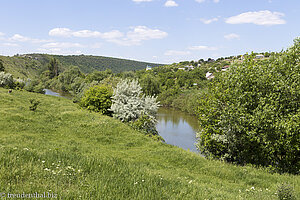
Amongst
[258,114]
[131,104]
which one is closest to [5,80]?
[131,104]

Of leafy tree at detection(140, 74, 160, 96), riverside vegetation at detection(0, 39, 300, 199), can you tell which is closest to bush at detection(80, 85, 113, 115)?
riverside vegetation at detection(0, 39, 300, 199)

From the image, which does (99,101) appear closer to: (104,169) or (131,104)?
(131,104)

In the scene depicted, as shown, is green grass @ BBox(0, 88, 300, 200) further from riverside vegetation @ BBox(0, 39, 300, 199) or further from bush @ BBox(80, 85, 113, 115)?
bush @ BBox(80, 85, 113, 115)

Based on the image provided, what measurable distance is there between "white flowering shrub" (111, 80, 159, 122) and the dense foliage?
896 centimetres

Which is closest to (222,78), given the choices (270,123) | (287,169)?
(270,123)

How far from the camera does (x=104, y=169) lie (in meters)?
5.41

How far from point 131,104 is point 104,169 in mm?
18606

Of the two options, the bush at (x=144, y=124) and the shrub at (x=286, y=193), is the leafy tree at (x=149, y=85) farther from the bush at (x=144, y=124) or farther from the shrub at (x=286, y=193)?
the shrub at (x=286, y=193)

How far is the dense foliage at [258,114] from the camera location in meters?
12.0

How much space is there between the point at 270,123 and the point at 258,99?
1663mm

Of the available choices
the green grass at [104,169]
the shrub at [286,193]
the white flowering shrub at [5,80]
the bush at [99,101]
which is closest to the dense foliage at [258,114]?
the green grass at [104,169]

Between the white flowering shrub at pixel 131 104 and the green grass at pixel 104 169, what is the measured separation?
8.89 feet

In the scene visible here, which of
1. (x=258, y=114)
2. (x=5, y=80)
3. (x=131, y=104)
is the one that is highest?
(x=5, y=80)

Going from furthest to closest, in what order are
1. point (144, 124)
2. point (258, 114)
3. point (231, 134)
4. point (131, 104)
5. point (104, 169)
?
point (131, 104)
point (144, 124)
point (231, 134)
point (258, 114)
point (104, 169)
